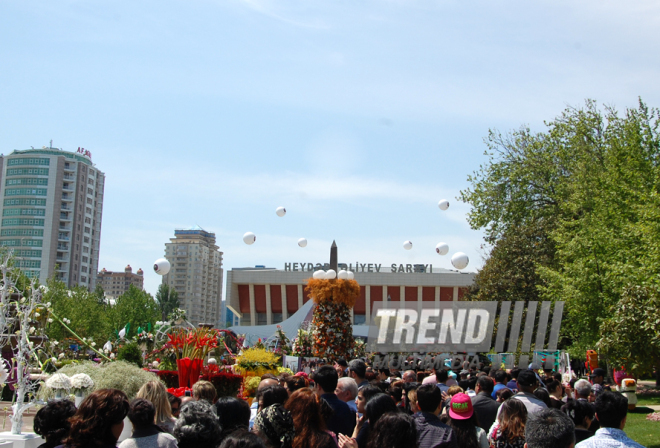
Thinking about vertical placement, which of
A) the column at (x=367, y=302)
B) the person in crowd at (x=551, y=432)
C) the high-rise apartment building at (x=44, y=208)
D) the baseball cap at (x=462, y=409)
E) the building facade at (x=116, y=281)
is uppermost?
the high-rise apartment building at (x=44, y=208)

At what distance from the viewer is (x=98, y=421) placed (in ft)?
11.5

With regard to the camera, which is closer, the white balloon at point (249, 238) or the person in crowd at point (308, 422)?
the person in crowd at point (308, 422)

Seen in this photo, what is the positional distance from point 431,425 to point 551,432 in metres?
1.06

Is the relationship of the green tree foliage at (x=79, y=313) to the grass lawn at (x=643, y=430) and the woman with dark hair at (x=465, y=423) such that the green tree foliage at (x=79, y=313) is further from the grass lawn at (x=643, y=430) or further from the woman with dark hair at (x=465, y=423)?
the woman with dark hair at (x=465, y=423)

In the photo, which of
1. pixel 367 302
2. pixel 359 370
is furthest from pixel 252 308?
pixel 359 370

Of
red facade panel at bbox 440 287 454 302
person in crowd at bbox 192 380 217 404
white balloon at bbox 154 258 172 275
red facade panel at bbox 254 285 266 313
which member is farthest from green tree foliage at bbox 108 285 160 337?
person in crowd at bbox 192 380 217 404

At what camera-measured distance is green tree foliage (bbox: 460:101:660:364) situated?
65.2 ft

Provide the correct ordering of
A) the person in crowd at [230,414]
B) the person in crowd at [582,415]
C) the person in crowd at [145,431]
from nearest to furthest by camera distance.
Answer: the person in crowd at [145,431] < the person in crowd at [230,414] < the person in crowd at [582,415]

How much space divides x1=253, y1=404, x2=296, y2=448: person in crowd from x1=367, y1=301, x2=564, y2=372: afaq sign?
2519cm

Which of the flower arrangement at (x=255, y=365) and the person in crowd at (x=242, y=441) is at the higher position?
the person in crowd at (x=242, y=441)

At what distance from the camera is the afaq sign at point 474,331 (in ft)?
93.2

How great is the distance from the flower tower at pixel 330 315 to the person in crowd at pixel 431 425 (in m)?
11.2

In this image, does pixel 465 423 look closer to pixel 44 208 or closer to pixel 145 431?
pixel 145 431

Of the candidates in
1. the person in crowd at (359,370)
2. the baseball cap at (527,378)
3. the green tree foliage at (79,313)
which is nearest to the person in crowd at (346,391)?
the person in crowd at (359,370)
